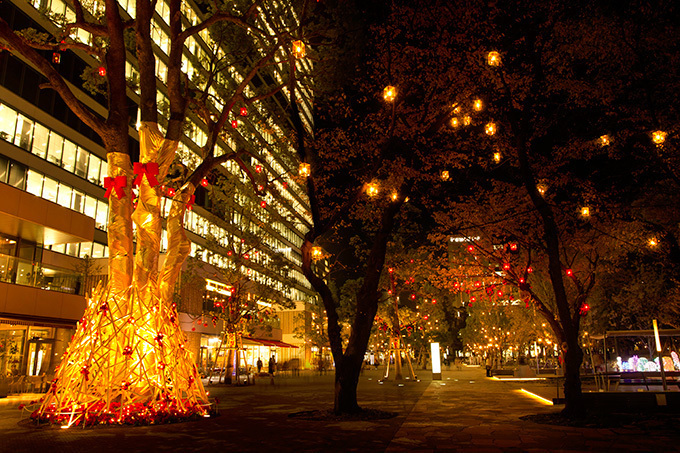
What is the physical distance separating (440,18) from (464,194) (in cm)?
796

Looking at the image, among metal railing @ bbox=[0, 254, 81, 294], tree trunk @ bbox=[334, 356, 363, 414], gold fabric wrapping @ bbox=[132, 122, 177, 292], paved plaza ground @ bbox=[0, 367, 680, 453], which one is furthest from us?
metal railing @ bbox=[0, 254, 81, 294]

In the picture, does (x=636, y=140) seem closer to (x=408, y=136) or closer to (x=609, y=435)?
(x=408, y=136)

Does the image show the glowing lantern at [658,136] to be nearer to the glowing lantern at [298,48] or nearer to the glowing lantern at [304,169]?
the glowing lantern at [304,169]

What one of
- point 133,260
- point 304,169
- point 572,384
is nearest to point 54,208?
point 133,260

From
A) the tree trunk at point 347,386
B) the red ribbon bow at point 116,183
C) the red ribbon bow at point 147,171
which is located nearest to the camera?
the red ribbon bow at point 147,171

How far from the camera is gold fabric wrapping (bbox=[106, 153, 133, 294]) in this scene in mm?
10625

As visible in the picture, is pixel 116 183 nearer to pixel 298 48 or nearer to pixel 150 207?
pixel 150 207

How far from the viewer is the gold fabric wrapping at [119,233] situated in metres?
10.6

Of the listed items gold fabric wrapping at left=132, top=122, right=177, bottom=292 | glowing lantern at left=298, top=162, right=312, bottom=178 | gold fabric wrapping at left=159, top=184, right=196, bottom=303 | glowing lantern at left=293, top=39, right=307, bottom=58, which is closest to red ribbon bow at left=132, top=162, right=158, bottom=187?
gold fabric wrapping at left=132, top=122, right=177, bottom=292

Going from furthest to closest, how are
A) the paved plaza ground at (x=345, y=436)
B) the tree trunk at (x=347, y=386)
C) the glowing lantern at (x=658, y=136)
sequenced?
1. the glowing lantern at (x=658, y=136)
2. the tree trunk at (x=347, y=386)
3. the paved plaza ground at (x=345, y=436)

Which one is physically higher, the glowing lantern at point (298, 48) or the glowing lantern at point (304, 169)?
the glowing lantern at point (298, 48)

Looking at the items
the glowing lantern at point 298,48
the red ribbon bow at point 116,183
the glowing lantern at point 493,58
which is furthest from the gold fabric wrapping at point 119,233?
the glowing lantern at point 493,58

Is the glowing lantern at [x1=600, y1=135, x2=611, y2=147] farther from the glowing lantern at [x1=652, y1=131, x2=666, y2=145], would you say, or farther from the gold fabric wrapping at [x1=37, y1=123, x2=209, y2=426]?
the gold fabric wrapping at [x1=37, y1=123, x2=209, y2=426]

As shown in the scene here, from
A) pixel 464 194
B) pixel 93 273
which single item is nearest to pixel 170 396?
pixel 464 194
